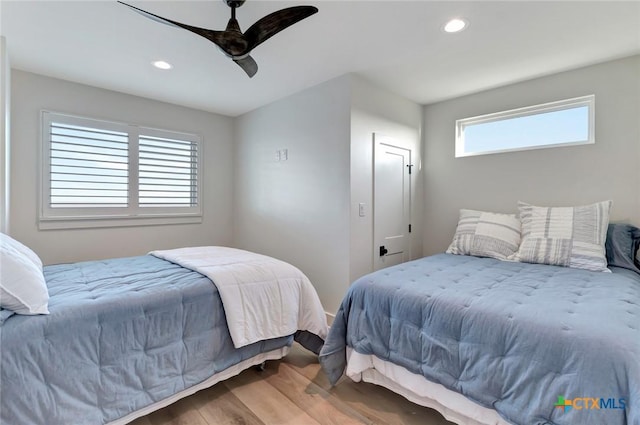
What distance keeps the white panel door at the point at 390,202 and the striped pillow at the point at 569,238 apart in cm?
116

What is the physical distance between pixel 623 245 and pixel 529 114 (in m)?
1.44

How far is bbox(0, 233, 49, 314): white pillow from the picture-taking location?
1.28m

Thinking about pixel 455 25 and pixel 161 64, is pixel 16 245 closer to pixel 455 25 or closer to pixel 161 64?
pixel 161 64

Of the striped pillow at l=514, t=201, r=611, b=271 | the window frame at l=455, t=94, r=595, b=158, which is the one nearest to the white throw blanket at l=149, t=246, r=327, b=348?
the striped pillow at l=514, t=201, r=611, b=271

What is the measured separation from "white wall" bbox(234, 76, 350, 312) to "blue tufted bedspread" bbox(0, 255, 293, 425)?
113 cm

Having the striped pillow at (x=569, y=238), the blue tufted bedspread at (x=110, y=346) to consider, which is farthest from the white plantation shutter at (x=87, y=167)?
the striped pillow at (x=569, y=238)

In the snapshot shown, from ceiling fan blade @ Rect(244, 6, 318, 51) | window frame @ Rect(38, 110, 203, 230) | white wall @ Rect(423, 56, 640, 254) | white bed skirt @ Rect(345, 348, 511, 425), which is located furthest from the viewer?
window frame @ Rect(38, 110, 203, 230)

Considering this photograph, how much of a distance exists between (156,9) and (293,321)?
2264mm

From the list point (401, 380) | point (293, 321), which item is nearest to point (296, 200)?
point (293, 321)

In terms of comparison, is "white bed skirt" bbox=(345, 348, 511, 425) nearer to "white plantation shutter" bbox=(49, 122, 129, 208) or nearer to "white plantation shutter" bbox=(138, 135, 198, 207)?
"white plantation shutter" bbox=(138, 135, 198, 207)

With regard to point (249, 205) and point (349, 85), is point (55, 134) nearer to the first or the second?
point (249, 205)

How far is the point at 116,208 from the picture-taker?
11.0 ft

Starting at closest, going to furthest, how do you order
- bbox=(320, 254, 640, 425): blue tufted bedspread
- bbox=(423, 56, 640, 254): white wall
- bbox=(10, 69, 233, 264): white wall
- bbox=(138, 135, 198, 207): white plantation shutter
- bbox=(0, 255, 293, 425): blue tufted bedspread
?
bbox=(320, 254, 640, 425): blue tufted bedspread, bbox=(0, 255, 293, 425): blue tufted bedspread, bbox=(423, 56, 640, 254): white wall, bbox=(10, 69, 233, 264): white wall, bbox=(138, 135, 198, 207): white plantation shutter

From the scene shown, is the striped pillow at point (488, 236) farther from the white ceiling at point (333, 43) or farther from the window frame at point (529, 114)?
the white ceiling at point (333, 43)
